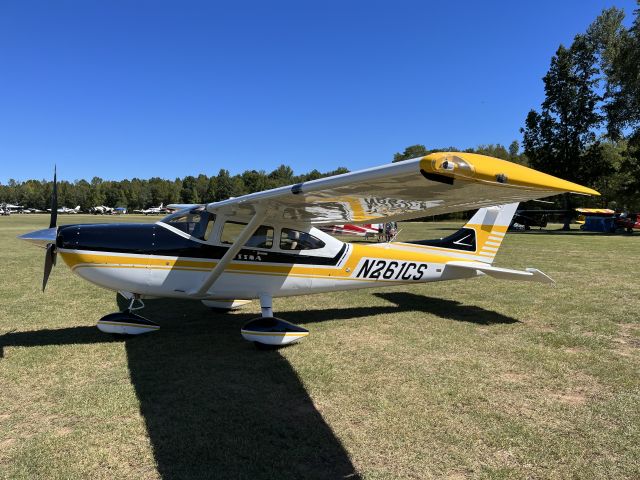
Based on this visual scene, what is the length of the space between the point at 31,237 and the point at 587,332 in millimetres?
7791

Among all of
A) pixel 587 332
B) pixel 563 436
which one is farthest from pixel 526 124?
pixel 563 436

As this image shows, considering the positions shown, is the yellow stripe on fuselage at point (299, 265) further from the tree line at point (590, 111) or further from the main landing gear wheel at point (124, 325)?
the tree line at point (590, 111)

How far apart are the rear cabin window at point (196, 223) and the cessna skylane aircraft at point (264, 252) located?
0.01 metres

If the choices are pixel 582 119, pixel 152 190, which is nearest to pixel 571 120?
pixel 582 119

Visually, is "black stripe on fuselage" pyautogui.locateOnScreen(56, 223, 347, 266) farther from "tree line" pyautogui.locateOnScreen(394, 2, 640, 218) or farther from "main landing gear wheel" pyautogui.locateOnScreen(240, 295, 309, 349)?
"tree line" pyautogui.locateOnScreen(394, 2, 640, 218)

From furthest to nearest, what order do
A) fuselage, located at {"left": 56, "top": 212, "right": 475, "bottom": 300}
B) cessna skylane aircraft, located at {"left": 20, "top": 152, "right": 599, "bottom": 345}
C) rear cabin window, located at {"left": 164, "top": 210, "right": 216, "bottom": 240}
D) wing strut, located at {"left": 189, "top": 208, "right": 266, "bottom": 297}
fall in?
rear cabin window, located at {"left": 164, "top": 210, "right": 216, "bottom": 240}, fuselage, located at {"left": 56, "top": 212, "right": 475, "bottom": 300}, wing strut, located at {"left": 189, "top": 208, "right": 266, "bottom": 297}, cessna skylane aircraft, located at {"left": 20, "top": 152, "right": 599, "bottom": 345}

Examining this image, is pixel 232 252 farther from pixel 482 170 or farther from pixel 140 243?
pixel 482 170

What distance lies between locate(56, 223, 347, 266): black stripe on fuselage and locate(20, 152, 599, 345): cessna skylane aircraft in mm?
13

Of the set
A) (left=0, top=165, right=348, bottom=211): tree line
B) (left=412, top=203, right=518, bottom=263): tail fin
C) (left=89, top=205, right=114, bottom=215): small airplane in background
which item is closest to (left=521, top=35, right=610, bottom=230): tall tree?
(left=412, top=203, right=518, bottom=263): tail fin

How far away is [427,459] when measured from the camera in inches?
120

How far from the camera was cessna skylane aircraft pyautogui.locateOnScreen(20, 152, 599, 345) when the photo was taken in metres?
4.49

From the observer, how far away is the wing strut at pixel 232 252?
5.18 meters

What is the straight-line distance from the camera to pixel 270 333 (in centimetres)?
533

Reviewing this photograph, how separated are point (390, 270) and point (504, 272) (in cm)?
189
